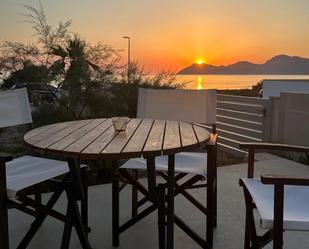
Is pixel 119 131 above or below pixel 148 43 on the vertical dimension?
below

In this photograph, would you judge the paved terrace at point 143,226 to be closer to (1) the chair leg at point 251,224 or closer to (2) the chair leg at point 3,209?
(2) the chair leg at point 3,209

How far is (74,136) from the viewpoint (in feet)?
6.27

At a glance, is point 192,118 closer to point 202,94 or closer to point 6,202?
point 202,94

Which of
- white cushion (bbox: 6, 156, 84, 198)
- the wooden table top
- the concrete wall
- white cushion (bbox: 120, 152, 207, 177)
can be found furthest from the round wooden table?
the concrete wall

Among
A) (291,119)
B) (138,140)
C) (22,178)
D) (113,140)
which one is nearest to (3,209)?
(22,178)

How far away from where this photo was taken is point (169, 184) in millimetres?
1940

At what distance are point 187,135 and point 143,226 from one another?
0.98m

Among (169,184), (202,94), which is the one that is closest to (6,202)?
(169,184)

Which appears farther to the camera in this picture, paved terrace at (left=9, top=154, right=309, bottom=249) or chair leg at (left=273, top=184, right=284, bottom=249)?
paved terrace at (left=9, top=154, right=309, bottom=249)

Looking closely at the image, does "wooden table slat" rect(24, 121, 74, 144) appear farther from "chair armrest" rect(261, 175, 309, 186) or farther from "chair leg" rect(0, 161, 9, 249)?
"chair armrest" rect(261, 175, 309, 186)

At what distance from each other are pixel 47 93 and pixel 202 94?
8.30ft

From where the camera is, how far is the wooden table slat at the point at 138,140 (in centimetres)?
158

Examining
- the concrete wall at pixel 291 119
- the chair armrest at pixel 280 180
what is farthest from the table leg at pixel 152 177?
the concrete wall at pixel 291 119

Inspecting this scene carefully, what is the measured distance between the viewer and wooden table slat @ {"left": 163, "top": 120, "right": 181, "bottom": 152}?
5.38ft
